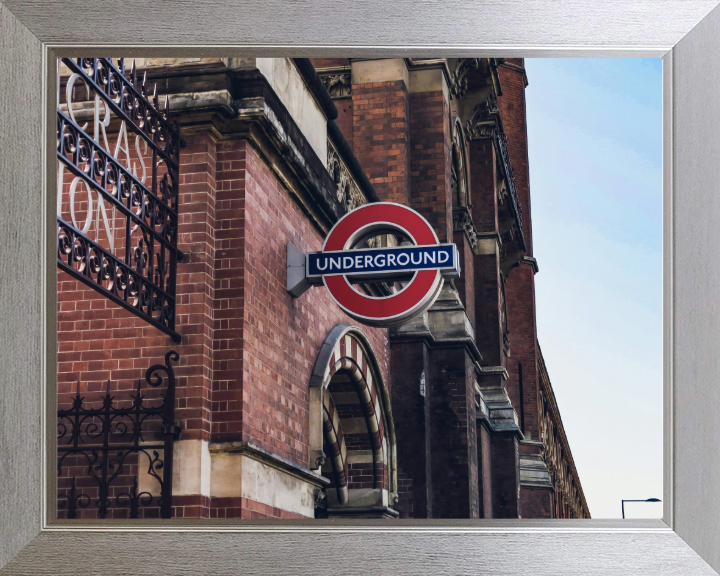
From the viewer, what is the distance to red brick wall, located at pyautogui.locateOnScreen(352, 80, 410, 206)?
1397 centimetres

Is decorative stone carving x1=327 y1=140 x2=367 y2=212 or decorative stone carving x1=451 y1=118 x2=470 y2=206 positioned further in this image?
decorative stone carving x1=451 y1=118 x2=470 y2=206

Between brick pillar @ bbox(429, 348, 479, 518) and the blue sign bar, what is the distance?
6.66 meters

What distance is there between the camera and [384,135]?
14250 millimetres

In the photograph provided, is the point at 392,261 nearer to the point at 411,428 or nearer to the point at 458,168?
the point at 411,428

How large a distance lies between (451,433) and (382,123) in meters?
4.37

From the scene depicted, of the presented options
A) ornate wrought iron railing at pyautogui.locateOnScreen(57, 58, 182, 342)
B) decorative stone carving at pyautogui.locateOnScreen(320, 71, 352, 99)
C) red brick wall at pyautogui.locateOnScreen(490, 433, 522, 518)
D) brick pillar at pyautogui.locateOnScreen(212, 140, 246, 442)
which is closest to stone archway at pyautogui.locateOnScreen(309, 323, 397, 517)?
brick pillar at pyautogui.locateOnScreen(212, 140, 246, 442)

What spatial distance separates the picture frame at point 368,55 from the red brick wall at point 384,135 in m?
9.16

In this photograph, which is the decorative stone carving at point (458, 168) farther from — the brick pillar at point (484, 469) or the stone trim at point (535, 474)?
the stone trim at point (535, 474)

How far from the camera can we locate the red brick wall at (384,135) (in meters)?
14.0

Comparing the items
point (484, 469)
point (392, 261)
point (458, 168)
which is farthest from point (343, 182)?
point (484, 469)

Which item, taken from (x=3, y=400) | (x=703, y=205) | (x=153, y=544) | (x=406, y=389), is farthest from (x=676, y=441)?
(x=406, y=389)

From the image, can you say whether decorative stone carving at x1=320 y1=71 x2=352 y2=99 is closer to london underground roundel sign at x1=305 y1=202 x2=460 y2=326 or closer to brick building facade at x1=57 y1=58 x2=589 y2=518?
brick building facade at x1=57 y1=58 x2=589 y2=518

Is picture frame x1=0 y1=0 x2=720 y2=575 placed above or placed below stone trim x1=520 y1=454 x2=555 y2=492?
above

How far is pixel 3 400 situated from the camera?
14.6 ft
